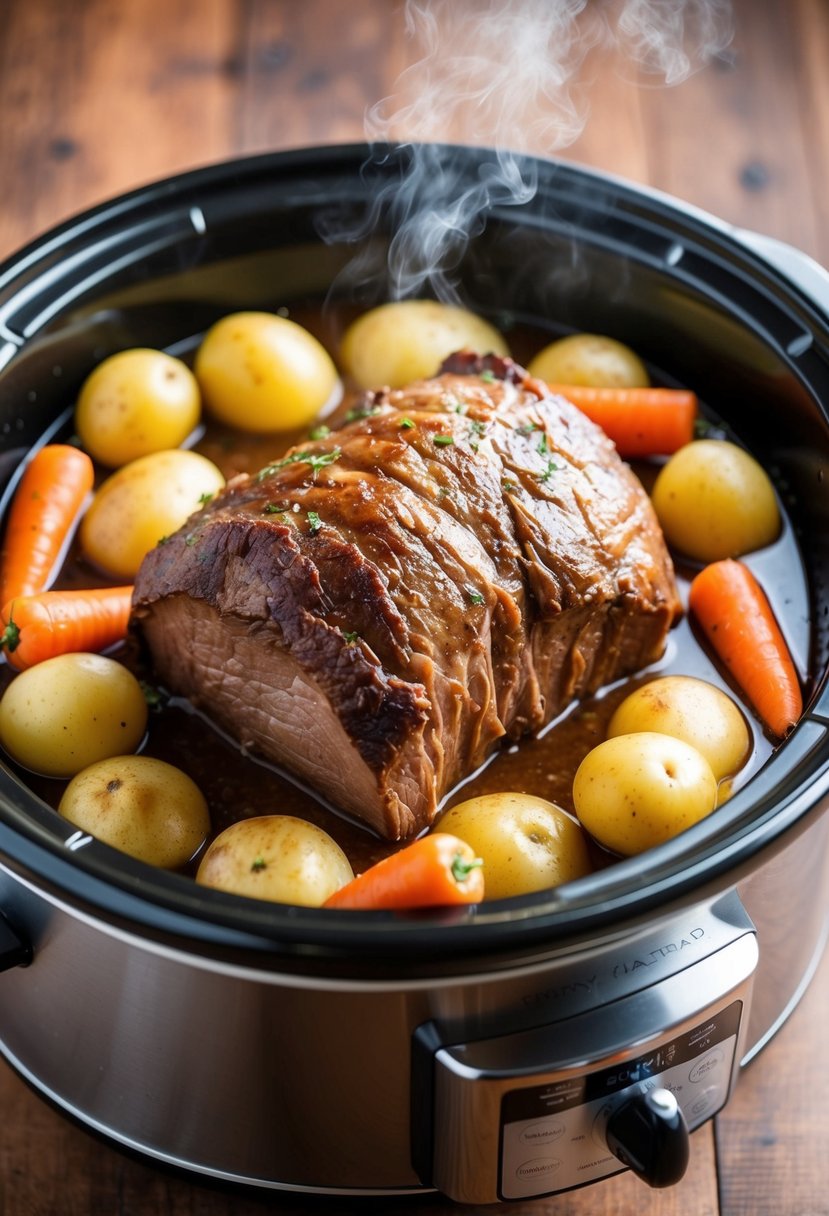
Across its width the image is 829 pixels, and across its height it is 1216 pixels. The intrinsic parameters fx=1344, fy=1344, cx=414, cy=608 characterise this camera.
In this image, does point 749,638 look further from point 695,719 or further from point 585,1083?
point 585,1083

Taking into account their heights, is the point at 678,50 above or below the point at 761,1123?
above

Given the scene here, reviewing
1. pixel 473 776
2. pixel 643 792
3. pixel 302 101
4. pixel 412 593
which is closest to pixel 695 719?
pixel 643 792

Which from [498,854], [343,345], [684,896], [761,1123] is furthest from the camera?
[343,345]

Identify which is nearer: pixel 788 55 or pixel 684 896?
pixel 684 896

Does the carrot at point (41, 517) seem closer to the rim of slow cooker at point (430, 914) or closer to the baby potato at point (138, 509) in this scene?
the baby potato at point (138, 509)

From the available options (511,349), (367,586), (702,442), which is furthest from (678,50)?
(367,586)

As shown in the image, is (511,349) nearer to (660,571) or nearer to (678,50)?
(660,571)

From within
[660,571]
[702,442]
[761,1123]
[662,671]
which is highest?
[702,442]
